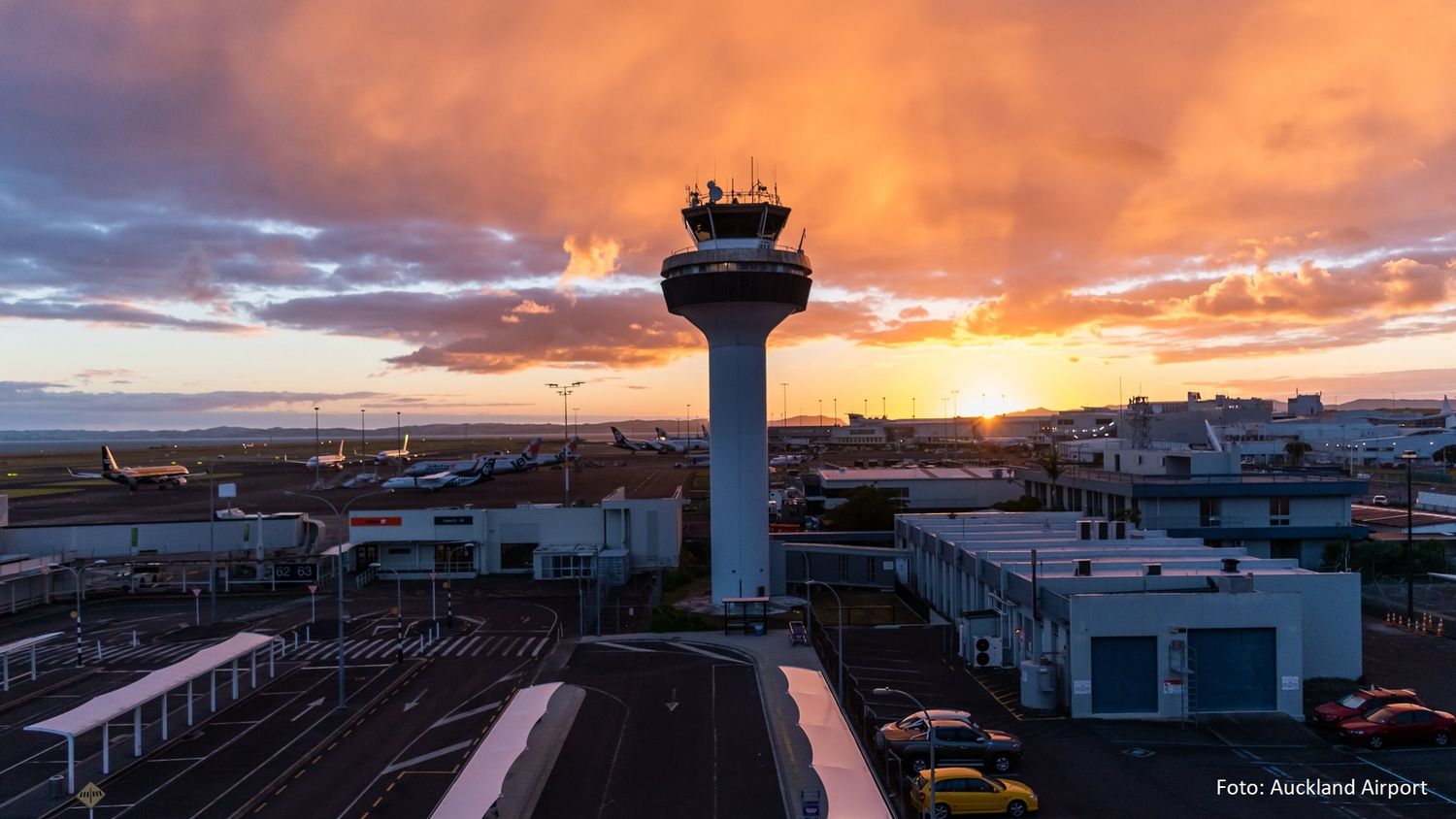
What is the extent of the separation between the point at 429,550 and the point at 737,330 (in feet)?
108

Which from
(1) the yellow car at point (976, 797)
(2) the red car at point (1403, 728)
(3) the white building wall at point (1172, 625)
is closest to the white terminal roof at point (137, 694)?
(1) the yellow car at point (976, 797)

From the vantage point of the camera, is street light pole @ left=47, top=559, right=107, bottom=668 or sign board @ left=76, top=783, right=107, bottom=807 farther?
street light pole @ left=47, top=559, right=107, bottom=668

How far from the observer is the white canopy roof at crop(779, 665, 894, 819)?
22.6 metres

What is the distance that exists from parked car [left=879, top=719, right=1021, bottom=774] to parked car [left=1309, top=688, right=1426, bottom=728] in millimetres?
12713

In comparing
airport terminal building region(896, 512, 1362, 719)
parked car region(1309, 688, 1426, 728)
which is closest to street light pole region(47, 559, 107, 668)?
airport terminal building region(896, 512, 1362, 719)

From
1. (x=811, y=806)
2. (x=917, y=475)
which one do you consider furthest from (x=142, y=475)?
(x=811, y=806)

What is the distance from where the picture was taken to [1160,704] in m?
34.6

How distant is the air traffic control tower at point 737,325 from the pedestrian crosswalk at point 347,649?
44.5 ft

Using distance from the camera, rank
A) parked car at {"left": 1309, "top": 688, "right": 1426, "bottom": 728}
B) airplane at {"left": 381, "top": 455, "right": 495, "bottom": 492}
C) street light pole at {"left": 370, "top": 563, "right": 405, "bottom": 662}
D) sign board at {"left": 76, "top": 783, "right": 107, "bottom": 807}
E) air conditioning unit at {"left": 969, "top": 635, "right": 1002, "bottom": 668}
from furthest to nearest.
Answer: airplane at {"left": 381, "top": 455, "right": 495, "bottom": 492}, street light pole at {"left": 370, "top": 563, "right": 405, "bottom": 662}, air conditioning unit at {"left": 969, "top": 635, "right": 1002, "bottom": 668}, parked car at {"left": 1309, "top": 688, "right": 1426, "bottom": 728}, sign board at {"left": 76, "top": 783, "right": 107, "bottom": 807}

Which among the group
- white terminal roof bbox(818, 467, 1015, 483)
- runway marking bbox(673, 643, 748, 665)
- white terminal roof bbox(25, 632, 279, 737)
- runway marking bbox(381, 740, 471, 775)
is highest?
white terminal roof bbox(818, 467, 1015, 483)

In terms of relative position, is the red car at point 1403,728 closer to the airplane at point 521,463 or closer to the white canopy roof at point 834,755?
the white canopy roof at point 834,755

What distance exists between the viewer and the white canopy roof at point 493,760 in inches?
863

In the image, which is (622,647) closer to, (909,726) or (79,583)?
(909,726)

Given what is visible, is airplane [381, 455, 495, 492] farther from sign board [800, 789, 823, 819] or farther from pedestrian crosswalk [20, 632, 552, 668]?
sign board [800, 789, 823, 819]
